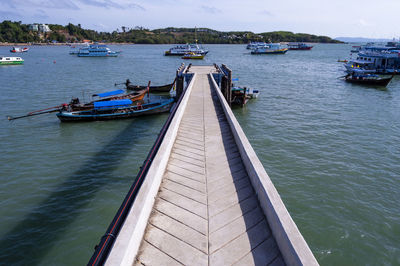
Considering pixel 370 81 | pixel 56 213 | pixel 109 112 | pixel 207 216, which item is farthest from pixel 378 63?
pixel 207 216

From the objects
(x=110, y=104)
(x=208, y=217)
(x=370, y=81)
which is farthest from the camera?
(x=370, y=81)

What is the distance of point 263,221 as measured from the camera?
203 inches

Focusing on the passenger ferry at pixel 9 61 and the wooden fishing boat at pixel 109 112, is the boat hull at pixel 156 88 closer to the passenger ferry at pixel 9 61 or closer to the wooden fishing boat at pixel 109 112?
the wooden fishing boat at pixel 109 112

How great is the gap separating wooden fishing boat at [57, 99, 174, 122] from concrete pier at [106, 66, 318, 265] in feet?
61.8

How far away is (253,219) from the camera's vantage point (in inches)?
207

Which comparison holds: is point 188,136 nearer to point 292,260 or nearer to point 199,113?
point 199,113

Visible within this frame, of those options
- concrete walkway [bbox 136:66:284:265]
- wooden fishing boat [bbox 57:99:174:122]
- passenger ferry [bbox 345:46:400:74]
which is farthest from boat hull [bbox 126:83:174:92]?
passenger ferry [bbox 345:46:400:74]

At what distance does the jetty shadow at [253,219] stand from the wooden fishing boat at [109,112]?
19.7 meters

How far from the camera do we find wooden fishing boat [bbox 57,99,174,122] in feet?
82.2

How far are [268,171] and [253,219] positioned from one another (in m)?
11.4

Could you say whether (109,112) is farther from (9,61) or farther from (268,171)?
(9,61)

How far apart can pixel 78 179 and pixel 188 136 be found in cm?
901

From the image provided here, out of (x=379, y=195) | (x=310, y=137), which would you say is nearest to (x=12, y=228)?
(x=379, y=195)

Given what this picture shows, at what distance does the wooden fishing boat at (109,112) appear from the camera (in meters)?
25.1
